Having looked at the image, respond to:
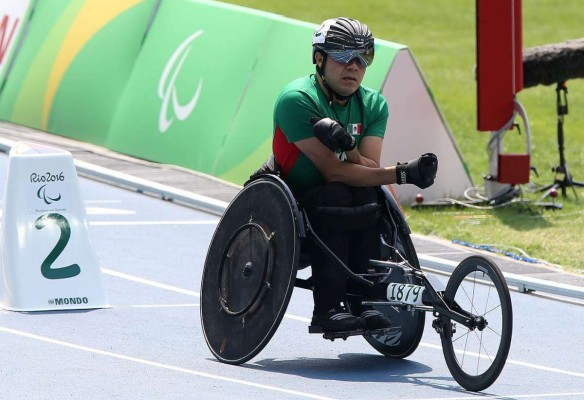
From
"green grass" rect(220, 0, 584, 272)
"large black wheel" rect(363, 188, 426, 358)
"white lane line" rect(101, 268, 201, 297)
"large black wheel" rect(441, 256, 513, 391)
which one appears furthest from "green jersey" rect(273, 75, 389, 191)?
"green grass" rect(220, 0, 584, 272)

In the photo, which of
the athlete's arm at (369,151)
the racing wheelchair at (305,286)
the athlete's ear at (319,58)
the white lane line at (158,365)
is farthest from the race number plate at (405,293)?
the athlete's ear at (319,58)

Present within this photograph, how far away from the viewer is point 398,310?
8648mm

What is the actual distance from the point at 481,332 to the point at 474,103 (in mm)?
15622

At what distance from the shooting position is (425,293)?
26.5 feet

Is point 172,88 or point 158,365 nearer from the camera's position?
point 158,365

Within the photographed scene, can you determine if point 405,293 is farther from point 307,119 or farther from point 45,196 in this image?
point 45,196

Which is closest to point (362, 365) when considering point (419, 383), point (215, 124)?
point (419, 383)

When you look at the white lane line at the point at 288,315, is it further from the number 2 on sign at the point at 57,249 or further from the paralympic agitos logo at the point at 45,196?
the paralympic agitos logo at the point at 45,196

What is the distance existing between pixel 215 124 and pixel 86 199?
182 centimetres

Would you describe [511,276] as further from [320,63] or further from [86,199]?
[86,199]

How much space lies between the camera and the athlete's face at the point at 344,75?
8320 mm

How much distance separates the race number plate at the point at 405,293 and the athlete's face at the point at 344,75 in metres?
1.10

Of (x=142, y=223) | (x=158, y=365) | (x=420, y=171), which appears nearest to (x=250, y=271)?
(x=158, y=365)

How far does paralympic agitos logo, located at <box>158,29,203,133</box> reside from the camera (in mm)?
15828
